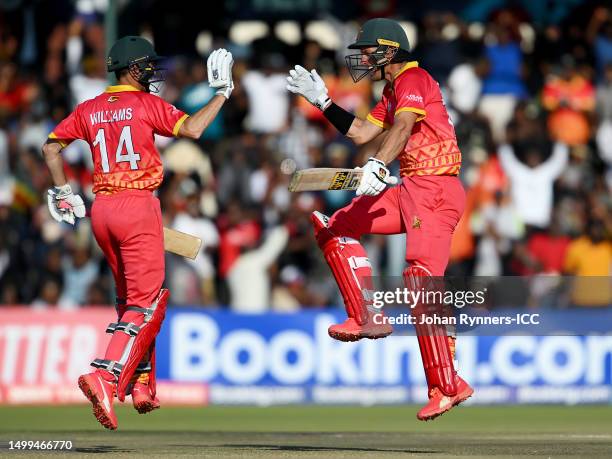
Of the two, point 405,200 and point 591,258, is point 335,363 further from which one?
point 405,200

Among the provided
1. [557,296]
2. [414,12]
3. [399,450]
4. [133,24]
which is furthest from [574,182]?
[399,450]

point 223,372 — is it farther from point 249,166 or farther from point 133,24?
point 133,24

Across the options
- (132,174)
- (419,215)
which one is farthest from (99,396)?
(419,215)

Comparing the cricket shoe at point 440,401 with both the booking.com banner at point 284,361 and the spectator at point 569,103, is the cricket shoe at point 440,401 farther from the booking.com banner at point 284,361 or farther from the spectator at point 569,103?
the spectator at point 569,103

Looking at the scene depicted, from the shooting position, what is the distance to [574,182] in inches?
783

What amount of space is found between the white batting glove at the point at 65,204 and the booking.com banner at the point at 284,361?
6.36 meters

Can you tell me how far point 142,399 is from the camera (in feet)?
38.1

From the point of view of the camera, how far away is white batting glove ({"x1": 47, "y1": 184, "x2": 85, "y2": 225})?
11.8 meters

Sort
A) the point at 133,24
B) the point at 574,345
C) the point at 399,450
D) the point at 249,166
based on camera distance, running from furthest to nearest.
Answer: the point at 133,24 < the point at 249,166 < the point at 574,345 < the point at 399,450

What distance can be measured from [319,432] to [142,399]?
2.68m

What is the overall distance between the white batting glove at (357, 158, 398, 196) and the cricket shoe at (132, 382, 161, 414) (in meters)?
2.29

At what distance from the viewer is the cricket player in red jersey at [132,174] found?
1125 cm

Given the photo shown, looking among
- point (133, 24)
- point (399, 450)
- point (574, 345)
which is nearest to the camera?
point (399, 450)

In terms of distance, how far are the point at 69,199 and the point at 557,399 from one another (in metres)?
8.26
